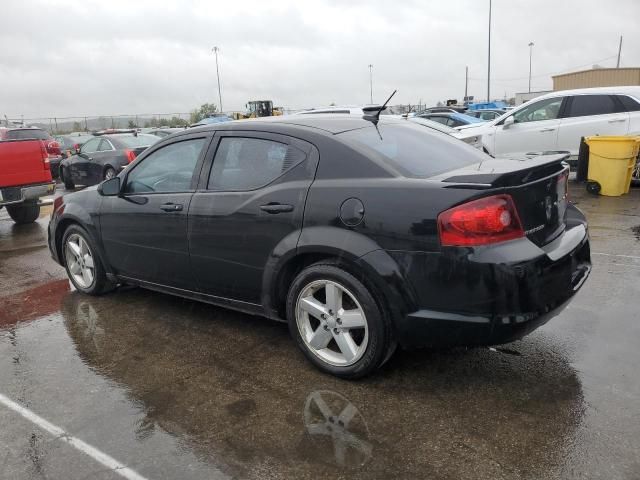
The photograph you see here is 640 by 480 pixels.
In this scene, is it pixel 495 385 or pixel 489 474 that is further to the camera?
pixel 495 385

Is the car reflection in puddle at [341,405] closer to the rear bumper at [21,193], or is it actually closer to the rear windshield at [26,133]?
the rear bumper at [21,193]

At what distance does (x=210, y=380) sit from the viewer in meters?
3.49

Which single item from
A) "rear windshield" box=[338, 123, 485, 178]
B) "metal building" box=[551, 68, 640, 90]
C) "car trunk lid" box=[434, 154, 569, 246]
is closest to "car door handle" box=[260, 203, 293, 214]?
"rear windshield" box=[338, 123, 485, 178]

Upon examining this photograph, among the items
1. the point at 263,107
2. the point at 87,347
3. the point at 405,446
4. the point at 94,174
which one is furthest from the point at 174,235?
the point at 263,107

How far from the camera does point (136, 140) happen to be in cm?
1512

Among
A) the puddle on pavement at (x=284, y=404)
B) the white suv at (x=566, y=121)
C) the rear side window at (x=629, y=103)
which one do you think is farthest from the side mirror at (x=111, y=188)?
the rear side window at (x=629, y=103)

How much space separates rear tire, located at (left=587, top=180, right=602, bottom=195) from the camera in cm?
959

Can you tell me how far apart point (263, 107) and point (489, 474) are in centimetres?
4052

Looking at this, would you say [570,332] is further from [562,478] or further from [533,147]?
[533,147]

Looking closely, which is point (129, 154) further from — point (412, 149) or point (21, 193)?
point (412, 149)

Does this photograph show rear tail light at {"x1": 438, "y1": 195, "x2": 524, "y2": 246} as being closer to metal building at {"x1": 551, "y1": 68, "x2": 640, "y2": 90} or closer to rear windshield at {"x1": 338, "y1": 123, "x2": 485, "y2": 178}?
rear windshield at {"x1": 338, "y1": 123, "x2": 485, "y2": 178}

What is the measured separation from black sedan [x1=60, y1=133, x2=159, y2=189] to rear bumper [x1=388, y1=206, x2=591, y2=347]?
40.3 ft

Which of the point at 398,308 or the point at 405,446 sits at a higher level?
the point at 398,308

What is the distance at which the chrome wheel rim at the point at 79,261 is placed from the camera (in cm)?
509
